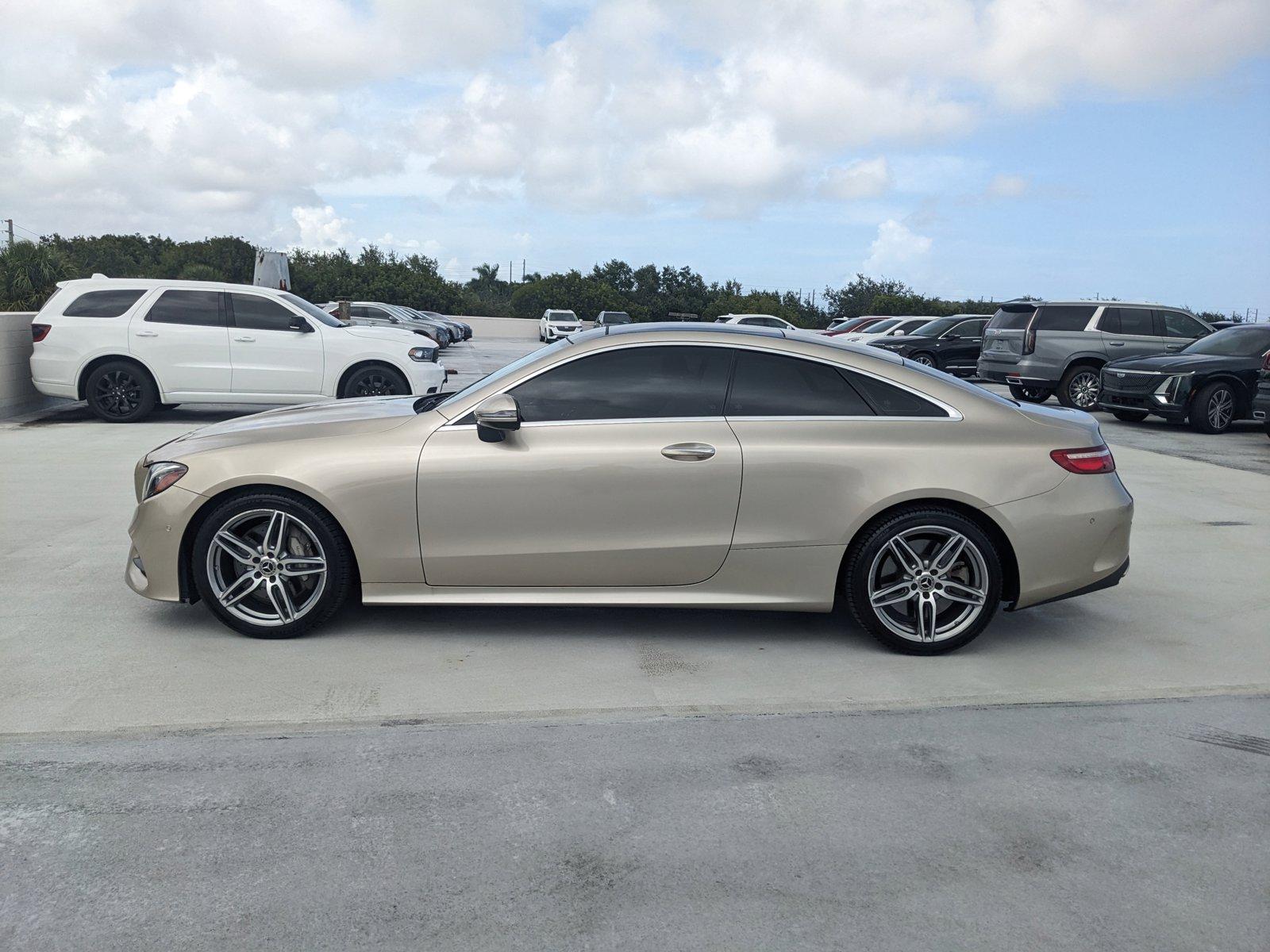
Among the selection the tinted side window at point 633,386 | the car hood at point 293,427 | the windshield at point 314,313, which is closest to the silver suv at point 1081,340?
the windshield at point 314,313

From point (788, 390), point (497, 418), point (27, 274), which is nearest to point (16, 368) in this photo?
point (497, 418)

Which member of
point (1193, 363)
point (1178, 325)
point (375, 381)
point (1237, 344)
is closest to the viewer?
point (375, 381)

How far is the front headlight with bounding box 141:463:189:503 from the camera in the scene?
5.10 m

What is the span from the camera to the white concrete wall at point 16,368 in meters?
13.9

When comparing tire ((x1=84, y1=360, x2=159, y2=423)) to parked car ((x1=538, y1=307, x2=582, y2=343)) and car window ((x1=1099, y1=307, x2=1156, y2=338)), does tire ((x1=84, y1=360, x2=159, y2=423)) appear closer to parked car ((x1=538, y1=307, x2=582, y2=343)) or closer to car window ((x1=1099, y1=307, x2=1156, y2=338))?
car window ((x1=1099, y1=307, x2=1156, y2=338))

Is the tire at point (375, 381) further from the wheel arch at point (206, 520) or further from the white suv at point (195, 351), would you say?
the wheel arch at point (206, 520)

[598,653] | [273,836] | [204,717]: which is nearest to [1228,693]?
[598,653]

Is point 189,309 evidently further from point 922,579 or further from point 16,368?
point 922,579

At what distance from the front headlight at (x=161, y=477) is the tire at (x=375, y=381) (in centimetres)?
859

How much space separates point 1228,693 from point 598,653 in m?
2.71

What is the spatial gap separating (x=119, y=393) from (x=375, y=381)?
119 inches

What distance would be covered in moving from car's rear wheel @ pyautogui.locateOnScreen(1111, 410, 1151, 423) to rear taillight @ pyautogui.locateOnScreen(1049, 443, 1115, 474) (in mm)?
11601

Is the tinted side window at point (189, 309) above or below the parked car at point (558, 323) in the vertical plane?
above

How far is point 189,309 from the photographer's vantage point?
13391 mm
